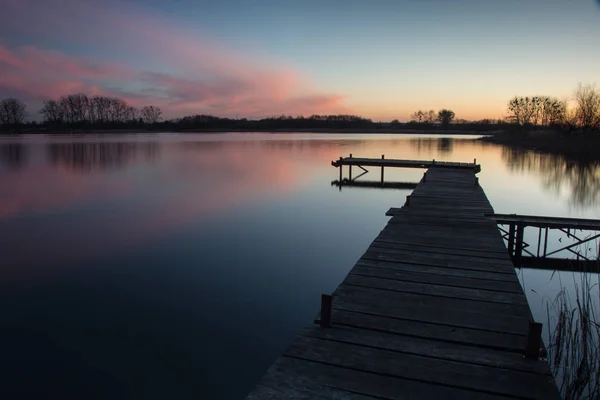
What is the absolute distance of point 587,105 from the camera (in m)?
46.1

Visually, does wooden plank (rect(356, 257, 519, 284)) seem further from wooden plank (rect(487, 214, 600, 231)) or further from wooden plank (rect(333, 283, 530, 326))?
wooden plank (rect(487, 214, 600, 231))

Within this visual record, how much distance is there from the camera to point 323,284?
8297mm

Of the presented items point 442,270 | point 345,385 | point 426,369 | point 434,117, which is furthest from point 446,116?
point 345,385

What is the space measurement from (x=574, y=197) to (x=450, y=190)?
949 cm

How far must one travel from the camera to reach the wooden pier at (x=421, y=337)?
3.04 meters

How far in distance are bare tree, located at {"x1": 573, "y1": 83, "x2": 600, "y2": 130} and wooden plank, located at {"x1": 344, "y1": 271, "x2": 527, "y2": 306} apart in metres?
47.6

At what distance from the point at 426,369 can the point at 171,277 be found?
6222mm

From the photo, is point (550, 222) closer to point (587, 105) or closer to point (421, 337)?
point (421, 337)

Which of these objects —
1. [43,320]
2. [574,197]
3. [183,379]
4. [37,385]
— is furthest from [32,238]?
[574,197]

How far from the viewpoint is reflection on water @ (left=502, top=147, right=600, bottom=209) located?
61.8ft

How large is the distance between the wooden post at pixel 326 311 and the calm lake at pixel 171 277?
5.75 ft

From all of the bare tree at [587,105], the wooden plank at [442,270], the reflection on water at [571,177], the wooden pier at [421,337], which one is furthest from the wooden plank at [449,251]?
the bare tree at [587,105]

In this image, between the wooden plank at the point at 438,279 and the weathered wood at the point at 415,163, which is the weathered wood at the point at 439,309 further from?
the weathered wood at the point at 415,163

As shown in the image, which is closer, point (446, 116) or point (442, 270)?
point (442, 270)
